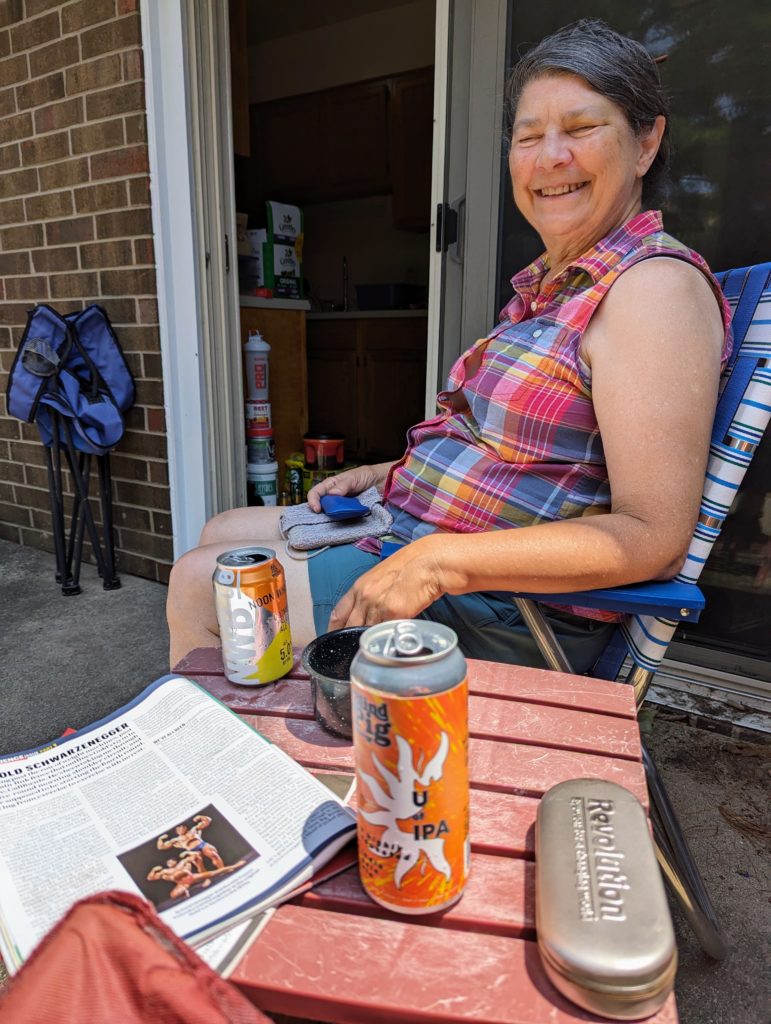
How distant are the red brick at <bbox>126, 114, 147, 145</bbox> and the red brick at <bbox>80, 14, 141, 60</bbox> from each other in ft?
0.79

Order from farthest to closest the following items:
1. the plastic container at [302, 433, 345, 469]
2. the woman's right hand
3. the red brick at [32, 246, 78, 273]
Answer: the plastic container at [302, 433, 345, 469]
the red brick at [32, 246, 78, 273]
the woman's right hand

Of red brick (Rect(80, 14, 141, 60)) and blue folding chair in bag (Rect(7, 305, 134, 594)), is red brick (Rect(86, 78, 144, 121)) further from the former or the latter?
blue folding chair in bag (Rect(7, 305, 134, 594))

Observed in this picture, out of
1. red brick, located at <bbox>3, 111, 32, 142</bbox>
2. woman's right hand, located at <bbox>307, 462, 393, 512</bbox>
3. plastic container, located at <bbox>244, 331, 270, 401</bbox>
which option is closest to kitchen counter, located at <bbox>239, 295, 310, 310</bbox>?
plastic container, located at <bbox>244, 331, 270, 401</bbox>

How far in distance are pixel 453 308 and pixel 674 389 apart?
135 centimetres

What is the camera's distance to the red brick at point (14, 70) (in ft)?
9.60

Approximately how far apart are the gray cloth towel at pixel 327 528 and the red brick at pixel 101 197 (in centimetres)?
188

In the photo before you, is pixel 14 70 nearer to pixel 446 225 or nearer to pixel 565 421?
pixel 446 225

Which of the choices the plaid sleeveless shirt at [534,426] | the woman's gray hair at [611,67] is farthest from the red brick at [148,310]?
the woman's gray hair at [611,67]

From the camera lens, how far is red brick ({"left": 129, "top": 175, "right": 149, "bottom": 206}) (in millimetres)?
2645

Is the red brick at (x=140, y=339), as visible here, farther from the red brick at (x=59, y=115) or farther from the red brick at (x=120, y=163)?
the red brick at (x=59, y=115)

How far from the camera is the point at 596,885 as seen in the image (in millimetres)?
579

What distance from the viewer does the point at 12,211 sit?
3160mm

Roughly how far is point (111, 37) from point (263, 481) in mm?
1798

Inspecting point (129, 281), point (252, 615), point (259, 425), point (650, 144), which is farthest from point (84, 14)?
point (252, 615)
